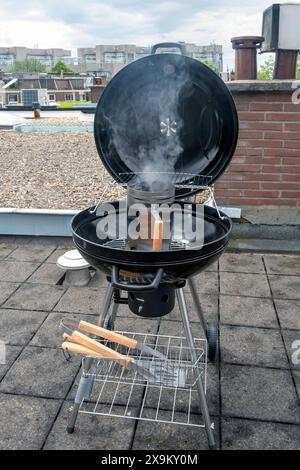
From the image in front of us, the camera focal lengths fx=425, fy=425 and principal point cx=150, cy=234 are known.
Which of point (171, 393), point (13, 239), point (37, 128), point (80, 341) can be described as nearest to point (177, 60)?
point (80, 341)

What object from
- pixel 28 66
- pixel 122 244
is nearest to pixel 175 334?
pixel 122 244

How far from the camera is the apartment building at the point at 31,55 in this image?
96.4m

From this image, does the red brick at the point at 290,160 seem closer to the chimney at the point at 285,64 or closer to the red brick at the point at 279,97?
the red brick at the point at 279,97

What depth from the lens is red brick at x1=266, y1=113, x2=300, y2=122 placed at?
13.9ft

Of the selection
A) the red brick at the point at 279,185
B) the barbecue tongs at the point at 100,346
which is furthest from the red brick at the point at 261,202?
the barbecue tongs at the point at 100,346

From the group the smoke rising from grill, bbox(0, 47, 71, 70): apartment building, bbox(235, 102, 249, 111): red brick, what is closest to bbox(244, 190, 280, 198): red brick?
bbox(235, 102, 249, 111): red brick

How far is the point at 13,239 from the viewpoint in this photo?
182 inches

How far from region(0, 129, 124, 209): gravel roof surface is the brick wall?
4.56 ft

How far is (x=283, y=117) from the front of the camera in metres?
4.25

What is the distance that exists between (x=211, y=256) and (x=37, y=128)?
1023 cm

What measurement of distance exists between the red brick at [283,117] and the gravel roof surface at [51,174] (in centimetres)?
173

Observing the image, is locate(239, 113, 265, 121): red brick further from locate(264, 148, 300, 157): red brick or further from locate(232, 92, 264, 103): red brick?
locate(264, 148, 300, 157): red brick

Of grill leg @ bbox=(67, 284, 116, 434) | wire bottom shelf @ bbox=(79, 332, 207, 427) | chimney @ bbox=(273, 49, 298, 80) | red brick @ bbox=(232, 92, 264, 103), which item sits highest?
chimney @ bbox=(273, 49, 298, 80)

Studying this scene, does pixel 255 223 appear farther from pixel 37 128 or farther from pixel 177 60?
pixel 37 128
